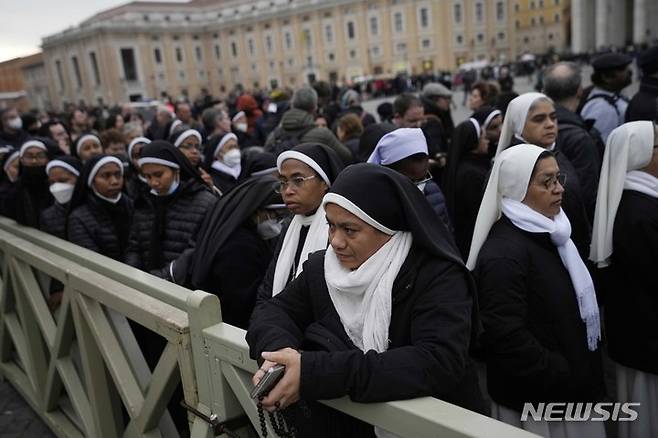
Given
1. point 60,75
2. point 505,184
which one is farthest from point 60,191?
point 60,75

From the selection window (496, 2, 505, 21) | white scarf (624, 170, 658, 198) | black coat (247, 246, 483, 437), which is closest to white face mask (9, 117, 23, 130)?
black coat (247, 246, 483, 437)

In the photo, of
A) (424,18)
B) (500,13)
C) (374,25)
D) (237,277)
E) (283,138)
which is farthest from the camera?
(374,25)

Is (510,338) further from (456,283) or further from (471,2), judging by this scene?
(471,2)

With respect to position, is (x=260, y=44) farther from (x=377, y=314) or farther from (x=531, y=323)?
(x=377, y=314)

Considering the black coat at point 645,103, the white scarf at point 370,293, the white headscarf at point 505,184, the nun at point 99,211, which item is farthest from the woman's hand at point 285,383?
the black coat at point 645,103

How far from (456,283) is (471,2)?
69.2 meters

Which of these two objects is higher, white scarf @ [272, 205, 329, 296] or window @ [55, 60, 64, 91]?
window @ [55, 60, 64, 91]

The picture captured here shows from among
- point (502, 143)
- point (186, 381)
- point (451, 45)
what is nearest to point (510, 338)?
point (186, 381)

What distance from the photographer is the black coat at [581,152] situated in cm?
382

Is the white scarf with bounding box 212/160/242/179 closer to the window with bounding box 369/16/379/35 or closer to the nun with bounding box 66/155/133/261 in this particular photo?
the nun with bounding box 66/155/133/261

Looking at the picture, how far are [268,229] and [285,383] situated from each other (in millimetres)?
1597

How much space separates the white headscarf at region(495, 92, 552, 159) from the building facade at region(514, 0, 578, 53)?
71139 millimetres

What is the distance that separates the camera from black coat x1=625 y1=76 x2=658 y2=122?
14.4ft

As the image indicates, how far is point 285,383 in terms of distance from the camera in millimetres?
1476
